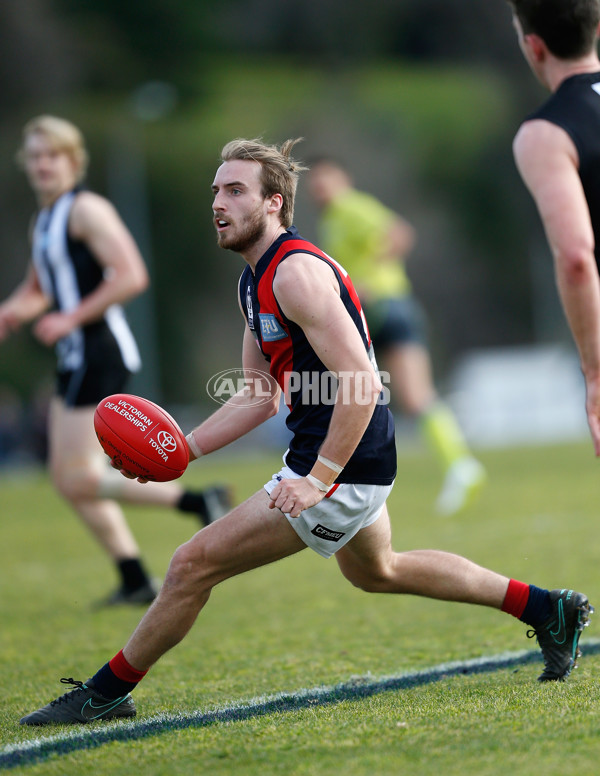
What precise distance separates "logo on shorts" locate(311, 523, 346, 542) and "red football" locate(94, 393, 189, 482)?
1.68 ft

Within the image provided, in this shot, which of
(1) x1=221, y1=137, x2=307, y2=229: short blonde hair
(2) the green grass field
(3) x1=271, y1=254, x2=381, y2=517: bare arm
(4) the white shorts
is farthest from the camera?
(1) x1=221, y1=137, x2=307, y2=229: short blonde hair

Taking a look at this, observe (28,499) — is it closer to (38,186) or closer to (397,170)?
(38,186)

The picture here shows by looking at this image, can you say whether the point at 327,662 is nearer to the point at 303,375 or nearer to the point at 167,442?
the point at 167,442

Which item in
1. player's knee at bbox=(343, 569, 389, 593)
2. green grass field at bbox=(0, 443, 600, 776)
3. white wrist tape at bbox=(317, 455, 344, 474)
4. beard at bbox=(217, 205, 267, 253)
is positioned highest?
beard at bbox=(217, 205, 267, 253)

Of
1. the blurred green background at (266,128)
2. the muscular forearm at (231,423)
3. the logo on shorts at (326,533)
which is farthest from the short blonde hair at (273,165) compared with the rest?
the blurred green background at (266,128)

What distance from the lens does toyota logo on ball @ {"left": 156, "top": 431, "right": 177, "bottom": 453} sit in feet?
12.1

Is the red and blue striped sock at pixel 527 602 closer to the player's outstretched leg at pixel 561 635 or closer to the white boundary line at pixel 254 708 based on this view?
the player's outstretched leg at pixel 561 635

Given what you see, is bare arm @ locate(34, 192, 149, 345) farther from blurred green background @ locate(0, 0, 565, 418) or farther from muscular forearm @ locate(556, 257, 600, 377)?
blurred green background @ locate(0, 0, 565, 418)

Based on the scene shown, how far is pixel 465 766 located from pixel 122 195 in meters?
33.2

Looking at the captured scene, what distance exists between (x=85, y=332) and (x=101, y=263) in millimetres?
387

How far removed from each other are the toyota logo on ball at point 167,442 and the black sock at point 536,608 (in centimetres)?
135

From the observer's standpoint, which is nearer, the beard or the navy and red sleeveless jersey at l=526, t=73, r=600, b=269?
the navy and red sleeveless jersey at l=526, t=73, r=600, b=269

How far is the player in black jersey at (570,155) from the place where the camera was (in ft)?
10.6

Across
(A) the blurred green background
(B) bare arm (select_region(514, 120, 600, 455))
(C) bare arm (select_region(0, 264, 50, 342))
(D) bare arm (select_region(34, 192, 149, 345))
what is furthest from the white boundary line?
(A) the blurred green background
